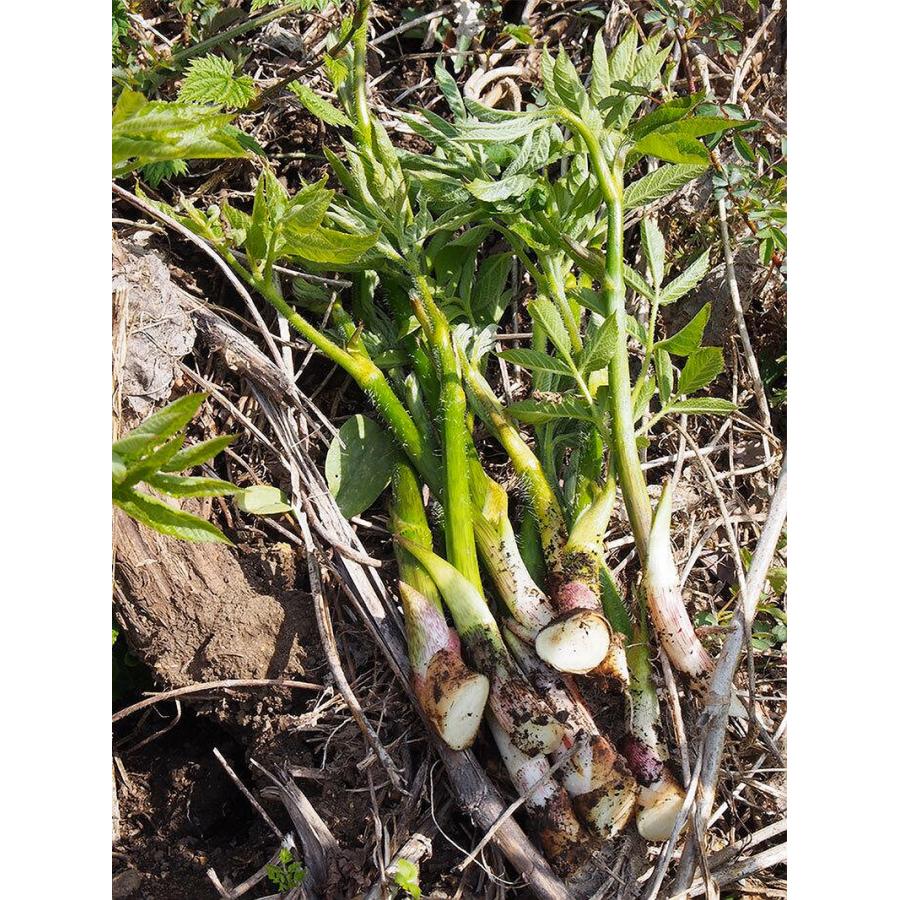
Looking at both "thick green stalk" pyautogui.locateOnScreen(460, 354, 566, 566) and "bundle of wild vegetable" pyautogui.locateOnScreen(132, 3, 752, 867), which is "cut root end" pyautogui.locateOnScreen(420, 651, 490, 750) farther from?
"thick green stalk" pyautogui.locateOnScreen(460, 354, 566, 566)

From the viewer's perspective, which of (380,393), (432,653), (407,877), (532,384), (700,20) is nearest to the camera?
(407,877)

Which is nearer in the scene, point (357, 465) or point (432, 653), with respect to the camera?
point (432, 653)

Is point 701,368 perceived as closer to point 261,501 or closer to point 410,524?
point 410,524

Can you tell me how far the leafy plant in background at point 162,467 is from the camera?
36.0 inches

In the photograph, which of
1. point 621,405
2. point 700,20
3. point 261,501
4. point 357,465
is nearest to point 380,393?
point 357,465

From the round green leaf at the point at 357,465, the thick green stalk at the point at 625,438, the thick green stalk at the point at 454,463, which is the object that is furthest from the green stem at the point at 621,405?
the round green leaf at the point at 357,465

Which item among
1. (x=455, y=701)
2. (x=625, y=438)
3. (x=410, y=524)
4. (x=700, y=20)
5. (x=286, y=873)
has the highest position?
(x=700, y=20)

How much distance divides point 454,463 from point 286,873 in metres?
0.61

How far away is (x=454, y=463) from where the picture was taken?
136 centimetres

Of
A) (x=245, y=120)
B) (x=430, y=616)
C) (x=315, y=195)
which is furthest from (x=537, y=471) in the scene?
(x=245, y=120)

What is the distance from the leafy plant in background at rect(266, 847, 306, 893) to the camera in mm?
1271

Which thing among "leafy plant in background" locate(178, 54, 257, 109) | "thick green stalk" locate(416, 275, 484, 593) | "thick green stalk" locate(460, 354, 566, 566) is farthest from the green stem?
"leafy plant in background" locate(178, 54, 257, 109)

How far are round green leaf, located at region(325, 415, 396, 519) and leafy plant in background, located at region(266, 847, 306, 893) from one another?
0.49 meters

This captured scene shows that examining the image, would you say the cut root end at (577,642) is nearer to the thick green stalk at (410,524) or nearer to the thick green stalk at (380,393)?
the thick green stalk at (410,524)
